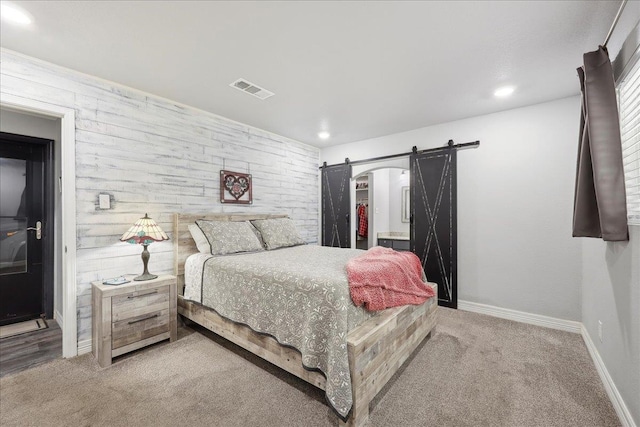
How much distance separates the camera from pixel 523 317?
3195mm

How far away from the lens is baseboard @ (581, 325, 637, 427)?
5.13 feet

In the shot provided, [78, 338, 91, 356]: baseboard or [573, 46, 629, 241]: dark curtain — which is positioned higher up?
[573, 46, 629, 241]: dark curtain

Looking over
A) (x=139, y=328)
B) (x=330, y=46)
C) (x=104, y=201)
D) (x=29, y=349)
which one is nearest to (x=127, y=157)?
(x=104, y=201)

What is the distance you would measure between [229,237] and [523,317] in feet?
11.6

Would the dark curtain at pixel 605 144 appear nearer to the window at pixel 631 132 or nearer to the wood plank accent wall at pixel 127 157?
the window at pixel 631 132

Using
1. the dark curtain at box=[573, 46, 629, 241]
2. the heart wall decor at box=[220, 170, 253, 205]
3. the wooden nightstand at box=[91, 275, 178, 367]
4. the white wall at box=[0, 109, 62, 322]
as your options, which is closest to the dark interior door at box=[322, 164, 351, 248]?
the heart wall decor at box=[220, 170, 253, 205]

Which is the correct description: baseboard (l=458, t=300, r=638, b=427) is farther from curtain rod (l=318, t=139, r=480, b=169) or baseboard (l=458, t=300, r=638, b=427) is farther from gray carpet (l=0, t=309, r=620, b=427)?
curtain rod (l=318, t=139, r=480, b=169)

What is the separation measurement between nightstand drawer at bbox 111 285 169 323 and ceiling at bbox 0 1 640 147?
6.56ft

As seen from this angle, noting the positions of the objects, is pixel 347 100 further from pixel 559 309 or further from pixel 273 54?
pixel 559 309

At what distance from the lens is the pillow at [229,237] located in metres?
2.98

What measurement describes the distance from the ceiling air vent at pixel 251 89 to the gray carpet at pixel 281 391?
2546 mm

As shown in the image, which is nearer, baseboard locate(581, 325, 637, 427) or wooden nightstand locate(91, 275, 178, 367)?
baseboard locate(581, 325, 637, 427)

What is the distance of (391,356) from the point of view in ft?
6.34

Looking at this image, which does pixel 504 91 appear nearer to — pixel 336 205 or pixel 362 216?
pixel 336 205
